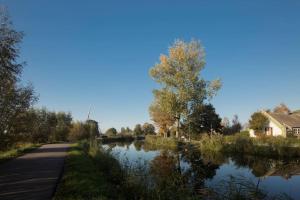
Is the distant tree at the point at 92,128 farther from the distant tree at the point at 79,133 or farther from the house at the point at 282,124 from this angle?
the house at the point at 282,124

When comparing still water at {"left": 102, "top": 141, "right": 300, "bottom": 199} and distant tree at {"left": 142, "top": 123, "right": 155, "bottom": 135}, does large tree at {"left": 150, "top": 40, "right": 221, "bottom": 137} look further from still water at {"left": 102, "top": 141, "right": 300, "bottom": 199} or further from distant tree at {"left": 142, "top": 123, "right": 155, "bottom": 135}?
distant tree at {"left": 142, "top": 123, "right": 155, "bottom": 135}

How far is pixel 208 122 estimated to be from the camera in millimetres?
59562

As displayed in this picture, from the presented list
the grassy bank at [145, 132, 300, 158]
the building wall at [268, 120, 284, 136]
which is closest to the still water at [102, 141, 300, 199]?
the grassy bank at [145, 132, 300, 158]

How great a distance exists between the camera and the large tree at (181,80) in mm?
40844

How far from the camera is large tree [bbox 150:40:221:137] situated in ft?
134

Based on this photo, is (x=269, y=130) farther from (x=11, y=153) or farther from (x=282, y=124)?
(x=11, y=153)

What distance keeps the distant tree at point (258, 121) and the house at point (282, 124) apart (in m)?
1.01

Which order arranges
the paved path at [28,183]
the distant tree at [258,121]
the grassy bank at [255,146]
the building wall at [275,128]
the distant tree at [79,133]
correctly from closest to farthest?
the paved path at [28,183] < the grassy bank at [255,146] < the building wall at [275,128] < the distant tree at [258,121] < the distant tree at [79,133]

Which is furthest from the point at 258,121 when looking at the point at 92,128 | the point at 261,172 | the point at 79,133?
the point at 79,133

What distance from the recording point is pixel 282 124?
4572cm

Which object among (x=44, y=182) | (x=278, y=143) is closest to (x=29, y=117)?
(x=44, y=182)

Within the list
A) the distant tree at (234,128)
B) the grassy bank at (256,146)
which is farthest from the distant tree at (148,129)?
the grassy bank at (256,146)

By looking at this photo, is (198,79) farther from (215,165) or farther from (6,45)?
(6,45)

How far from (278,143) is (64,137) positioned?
4646 cm
